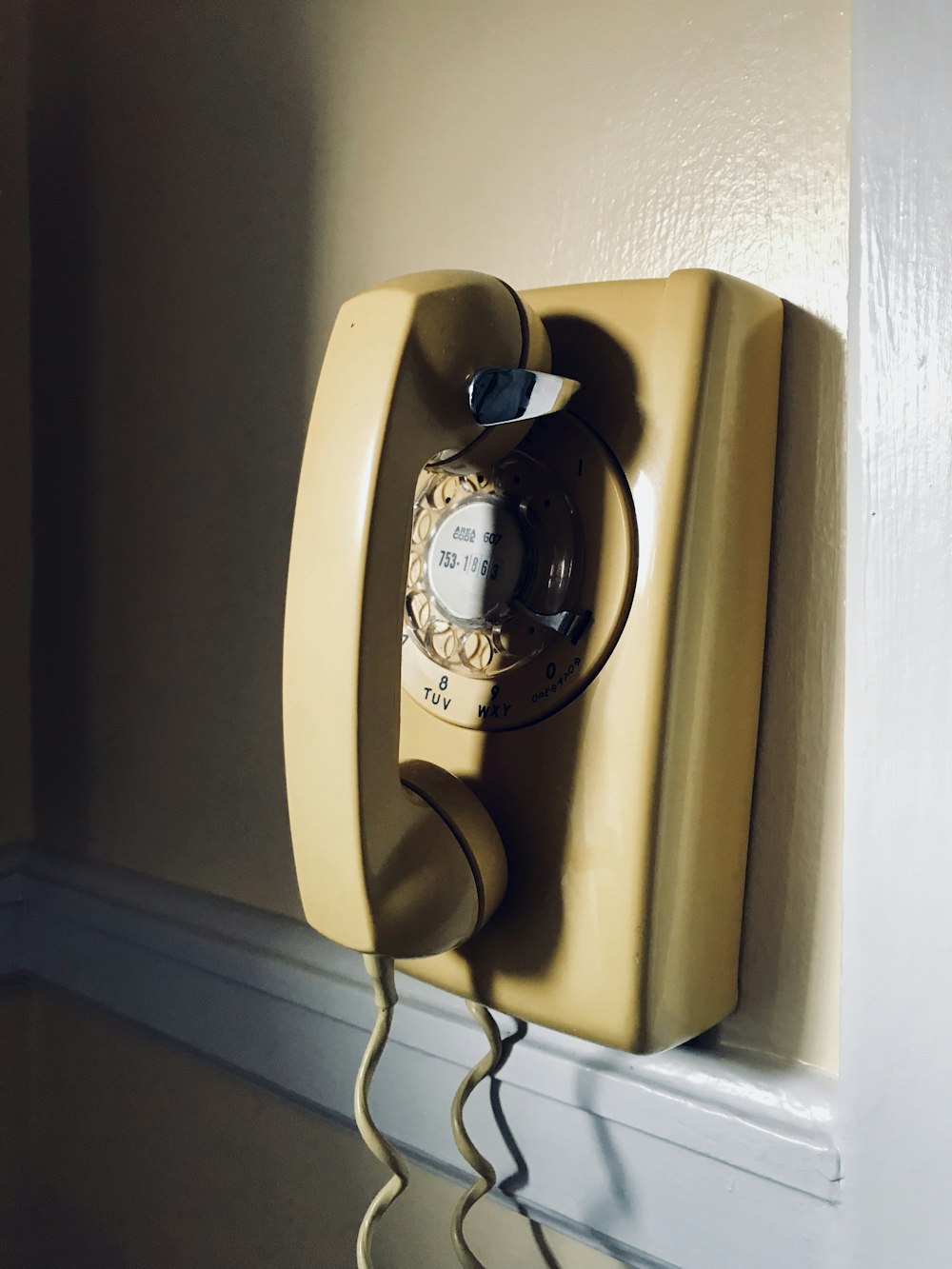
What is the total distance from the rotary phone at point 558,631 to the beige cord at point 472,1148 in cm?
7

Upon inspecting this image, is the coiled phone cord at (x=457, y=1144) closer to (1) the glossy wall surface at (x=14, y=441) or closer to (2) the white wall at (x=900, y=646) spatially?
(2) the white wall at (x=900, y=646)

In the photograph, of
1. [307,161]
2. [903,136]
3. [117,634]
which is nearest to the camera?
[903,136]

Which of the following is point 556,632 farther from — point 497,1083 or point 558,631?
point 497,1083

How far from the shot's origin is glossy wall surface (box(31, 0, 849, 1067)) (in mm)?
391

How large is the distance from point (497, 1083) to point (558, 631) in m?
0.24

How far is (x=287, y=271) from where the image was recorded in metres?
0.57

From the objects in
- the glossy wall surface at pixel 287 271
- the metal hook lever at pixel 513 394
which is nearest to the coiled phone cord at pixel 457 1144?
the glossy wall surface at pixel 287 271

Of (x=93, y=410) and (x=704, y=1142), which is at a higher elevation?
(x=93, y=410)

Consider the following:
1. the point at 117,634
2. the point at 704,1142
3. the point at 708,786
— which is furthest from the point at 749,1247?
the point at 117,634

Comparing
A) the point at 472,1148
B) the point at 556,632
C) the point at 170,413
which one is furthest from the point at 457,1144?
the point at 170,413

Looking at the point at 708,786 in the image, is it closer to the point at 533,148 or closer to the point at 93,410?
the point at 533,148

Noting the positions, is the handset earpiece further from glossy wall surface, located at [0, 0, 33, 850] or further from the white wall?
glossy wall surface, located at [0, 0, 33, 850]

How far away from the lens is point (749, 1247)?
0.40 m

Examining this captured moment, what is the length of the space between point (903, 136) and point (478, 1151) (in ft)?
1.50
